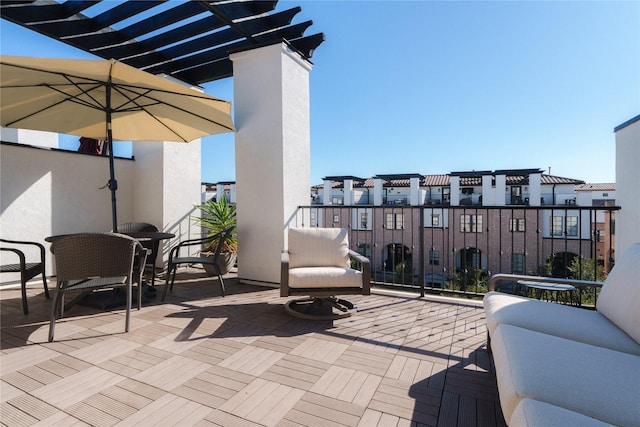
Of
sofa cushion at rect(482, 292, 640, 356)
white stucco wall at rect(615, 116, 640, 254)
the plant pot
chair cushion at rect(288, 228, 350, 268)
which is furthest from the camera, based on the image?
the plant pot

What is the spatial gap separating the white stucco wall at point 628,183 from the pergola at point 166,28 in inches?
149

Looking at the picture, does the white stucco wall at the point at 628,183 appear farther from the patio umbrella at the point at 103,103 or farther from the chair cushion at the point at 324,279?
the patio umbrella at the point at 103,103

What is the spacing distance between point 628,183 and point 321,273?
123 inches

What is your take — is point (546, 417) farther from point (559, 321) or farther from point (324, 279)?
point (324, 279)

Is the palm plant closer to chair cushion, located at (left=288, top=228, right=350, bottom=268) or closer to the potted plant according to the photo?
the potted plant

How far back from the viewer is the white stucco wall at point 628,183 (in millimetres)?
2820

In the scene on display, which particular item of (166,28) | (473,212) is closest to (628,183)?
(166,28)

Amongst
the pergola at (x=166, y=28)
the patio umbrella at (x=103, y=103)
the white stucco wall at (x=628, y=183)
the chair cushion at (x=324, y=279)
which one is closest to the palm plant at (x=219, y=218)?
the patio umbrella at (x=103, y=103)

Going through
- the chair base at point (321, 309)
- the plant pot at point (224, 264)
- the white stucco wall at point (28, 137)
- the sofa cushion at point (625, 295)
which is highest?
the white stucco wall at point (28, 137)

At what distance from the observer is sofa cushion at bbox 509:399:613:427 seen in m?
0.87

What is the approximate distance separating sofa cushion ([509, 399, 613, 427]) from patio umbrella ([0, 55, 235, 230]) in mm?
3388

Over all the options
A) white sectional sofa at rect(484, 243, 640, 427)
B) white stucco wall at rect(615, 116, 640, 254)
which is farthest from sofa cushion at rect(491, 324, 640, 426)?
white stucco wall at rect(615, 116, 640, 254)

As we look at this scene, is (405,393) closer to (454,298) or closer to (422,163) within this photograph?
(454,298)

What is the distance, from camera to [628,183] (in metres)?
3.01
